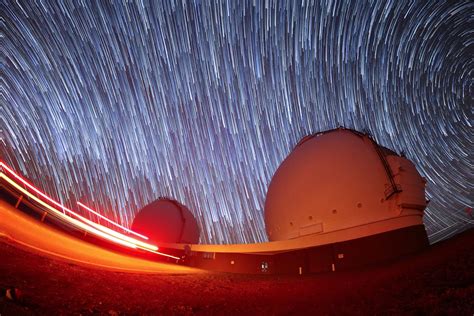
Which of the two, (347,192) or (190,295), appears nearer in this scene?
(190,295)

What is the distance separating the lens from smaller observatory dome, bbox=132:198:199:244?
2681 cm

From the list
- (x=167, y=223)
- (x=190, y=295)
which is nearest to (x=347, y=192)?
(x=190, y=295)

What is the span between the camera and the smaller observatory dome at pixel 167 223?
88.0 feet

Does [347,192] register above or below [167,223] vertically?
below

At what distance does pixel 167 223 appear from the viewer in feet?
89.7

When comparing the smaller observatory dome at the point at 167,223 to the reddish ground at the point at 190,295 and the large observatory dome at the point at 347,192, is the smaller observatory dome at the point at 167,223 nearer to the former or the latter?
the large observatory dome at the point at 347,192

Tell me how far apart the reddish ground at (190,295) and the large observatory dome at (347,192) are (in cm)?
846

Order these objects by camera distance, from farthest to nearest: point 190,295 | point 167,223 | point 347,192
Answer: point 167,223, point 347,192, point 190,295

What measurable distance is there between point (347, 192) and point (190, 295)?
40.5 ft

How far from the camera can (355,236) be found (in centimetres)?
1582

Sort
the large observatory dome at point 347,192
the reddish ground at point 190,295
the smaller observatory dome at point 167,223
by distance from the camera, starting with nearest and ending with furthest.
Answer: the reddish ground at point 190,295, the large observatory dome at point 347,192, the smaller observatory dome at point 167,223

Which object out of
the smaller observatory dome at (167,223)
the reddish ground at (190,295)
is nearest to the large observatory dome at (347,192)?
the reddish ground at (190,295)

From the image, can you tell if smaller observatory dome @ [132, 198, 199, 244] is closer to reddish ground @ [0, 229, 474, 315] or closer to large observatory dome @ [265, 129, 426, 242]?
large observatory dome @ [265, 129, 426, 242]

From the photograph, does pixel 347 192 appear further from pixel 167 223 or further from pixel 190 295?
pixel 167 223
